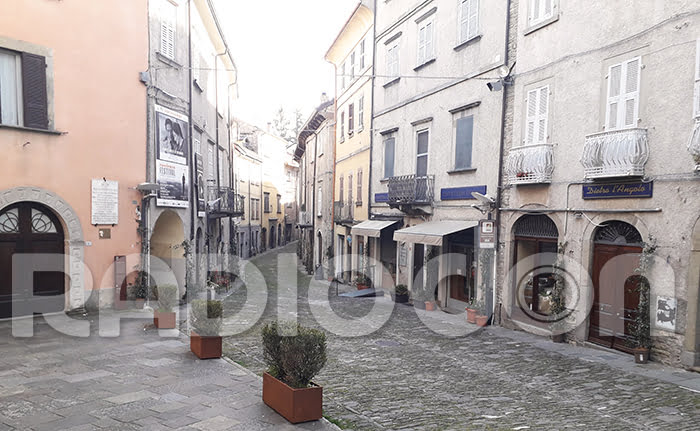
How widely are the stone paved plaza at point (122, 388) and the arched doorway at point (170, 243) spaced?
709 cm

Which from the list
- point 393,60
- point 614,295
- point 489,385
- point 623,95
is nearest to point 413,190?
point 393,60

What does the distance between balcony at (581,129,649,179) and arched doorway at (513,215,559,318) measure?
2008 millimetres

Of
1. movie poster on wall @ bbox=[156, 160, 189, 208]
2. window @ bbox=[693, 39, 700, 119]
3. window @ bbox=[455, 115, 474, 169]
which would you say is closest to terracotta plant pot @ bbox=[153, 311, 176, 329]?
movie poster on wall @ bbox=[156, 160, 189, 208]

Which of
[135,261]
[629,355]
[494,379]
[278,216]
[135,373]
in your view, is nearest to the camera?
[135,373]

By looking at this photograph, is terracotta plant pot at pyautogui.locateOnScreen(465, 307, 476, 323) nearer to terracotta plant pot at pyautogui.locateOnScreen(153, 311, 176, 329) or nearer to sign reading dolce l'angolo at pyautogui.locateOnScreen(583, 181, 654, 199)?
sign reading dolce l'angolo at pyautogui.locateOnScreen(583, 181, 654, 199)

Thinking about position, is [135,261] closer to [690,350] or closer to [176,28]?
[176,28]

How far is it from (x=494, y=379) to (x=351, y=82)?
18.4 meters

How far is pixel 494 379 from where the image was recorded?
8.11 meters

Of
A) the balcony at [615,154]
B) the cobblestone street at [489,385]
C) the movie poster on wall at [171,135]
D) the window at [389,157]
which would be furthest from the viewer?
the window at [389,157]

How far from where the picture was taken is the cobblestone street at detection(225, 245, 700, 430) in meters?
6.21

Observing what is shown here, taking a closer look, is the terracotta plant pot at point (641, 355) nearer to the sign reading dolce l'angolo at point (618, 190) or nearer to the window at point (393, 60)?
the sign reading dolce l'angolo at point (618, 190)

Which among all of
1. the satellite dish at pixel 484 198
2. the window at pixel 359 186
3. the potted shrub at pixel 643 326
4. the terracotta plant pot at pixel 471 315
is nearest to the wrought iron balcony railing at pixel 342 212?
the window at pixel 359 186

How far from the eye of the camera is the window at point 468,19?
13.8 m

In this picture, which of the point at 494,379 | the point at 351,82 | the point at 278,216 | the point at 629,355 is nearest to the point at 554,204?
the point at 629,355
